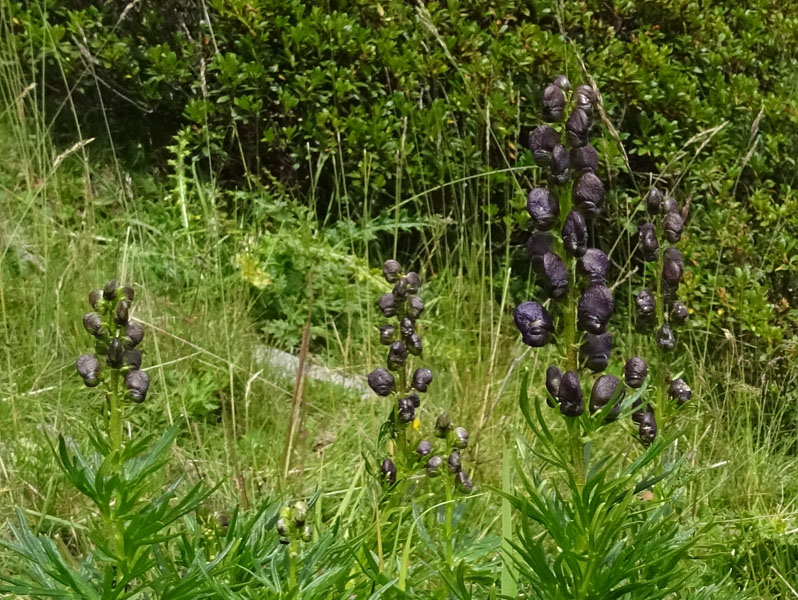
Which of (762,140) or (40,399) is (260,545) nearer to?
(40,399)

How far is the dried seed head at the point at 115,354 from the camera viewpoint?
4.64 feet

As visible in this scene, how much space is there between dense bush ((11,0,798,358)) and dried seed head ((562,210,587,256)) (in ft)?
7.40

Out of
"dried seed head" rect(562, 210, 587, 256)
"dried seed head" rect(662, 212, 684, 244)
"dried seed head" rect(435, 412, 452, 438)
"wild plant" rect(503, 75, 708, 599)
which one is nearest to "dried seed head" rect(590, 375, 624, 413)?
"wild plant" rect(503, 75, 708, 599)

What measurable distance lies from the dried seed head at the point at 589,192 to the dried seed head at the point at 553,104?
10 centimetres

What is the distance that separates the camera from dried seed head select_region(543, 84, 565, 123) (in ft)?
4.25

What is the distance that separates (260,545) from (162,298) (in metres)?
2.14

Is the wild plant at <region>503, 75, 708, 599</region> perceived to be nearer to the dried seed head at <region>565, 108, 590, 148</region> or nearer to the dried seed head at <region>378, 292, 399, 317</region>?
the dried seed head at <region>565, 108, 590, 148</region>

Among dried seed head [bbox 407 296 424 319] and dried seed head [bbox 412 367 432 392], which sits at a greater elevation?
dried seed head [bbox 407 296 424 319]

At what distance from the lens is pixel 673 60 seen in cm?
387


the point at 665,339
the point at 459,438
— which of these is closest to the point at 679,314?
the point at 665,339

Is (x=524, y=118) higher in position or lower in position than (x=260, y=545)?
higher

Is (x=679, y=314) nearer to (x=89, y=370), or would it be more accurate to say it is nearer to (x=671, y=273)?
(x=671, y=273)

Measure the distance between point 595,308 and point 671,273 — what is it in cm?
53

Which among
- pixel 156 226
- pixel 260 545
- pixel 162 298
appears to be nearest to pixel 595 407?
pixel 260 545
